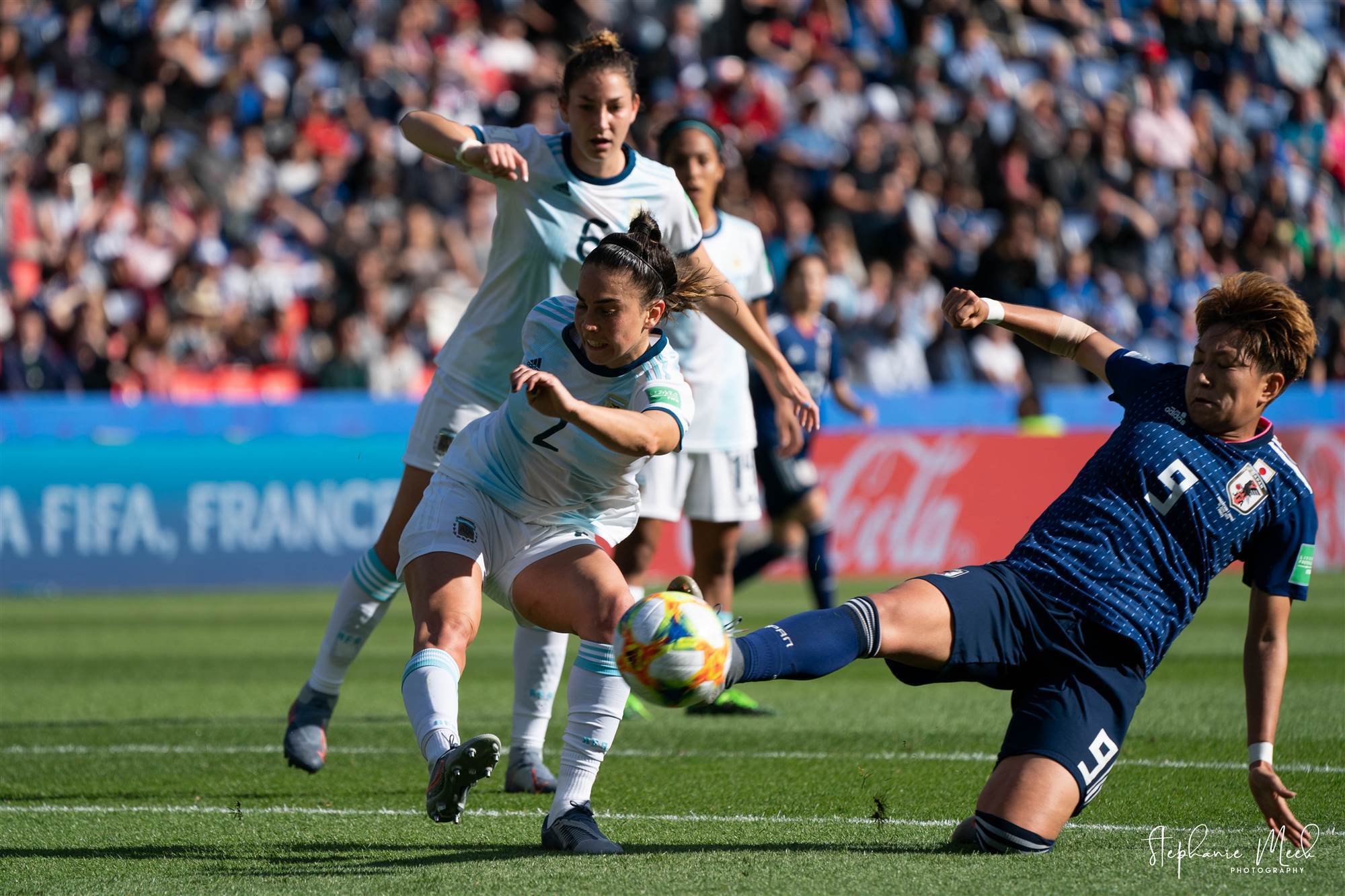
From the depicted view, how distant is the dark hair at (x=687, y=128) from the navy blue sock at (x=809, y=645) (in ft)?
11.8

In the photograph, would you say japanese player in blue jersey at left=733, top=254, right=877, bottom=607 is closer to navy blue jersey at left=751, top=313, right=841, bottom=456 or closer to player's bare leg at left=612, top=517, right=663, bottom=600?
navy blue jersey at left=751, top=313, right=841, bottom=456

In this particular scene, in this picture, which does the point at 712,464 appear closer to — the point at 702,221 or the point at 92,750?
the point at 702,221

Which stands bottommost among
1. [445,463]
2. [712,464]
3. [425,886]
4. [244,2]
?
[244,2]

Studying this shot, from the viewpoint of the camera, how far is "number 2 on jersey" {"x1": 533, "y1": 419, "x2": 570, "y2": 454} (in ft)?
15.3

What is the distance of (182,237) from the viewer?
16.6 metres

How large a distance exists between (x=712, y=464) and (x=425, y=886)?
13.1 ft

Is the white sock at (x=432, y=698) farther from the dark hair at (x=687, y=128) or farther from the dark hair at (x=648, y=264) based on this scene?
the dark hair at (x=687, y=128)

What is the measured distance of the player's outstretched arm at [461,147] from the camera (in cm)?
512

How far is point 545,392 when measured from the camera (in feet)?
13.5

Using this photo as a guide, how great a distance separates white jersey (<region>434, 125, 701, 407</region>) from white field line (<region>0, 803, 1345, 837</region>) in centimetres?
139

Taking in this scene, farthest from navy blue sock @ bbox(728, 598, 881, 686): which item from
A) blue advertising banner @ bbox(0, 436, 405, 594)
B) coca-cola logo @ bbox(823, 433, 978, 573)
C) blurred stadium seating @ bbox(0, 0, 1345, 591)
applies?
coca-cola logo @ bbox(823, 433, 978, 573)

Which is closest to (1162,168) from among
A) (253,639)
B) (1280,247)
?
(1280,247)

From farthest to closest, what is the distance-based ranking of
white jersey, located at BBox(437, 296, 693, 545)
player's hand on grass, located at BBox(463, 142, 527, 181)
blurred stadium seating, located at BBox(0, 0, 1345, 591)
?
blurred stadium seating, located at BBox(0, 0, 1345, 591)
player's hand on grass, located at BBox(463, 142, 527, 181)
white jersey, located at BBox(437, 296, 693, 545)

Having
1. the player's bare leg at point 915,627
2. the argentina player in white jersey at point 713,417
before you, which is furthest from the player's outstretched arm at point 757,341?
the argentina player in white jersey at point 713,417
